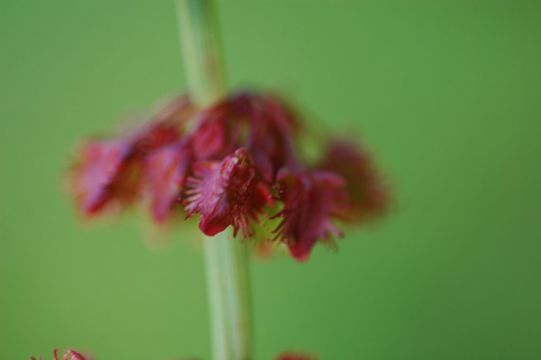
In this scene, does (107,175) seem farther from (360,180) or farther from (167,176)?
(360,180)

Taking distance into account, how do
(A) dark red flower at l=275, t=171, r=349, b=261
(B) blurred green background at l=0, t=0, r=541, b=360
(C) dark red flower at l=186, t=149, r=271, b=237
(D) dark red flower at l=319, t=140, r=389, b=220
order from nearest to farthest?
(C) dark red flower at l=186, t=149, r=271, b=237, (A) dark red flower at l=275, t=171, r=349, b=261, (D) dark red flower at l=319, t=140, r=389, b=220, (B) blurred green background at l=0, t=0, r=541, b=360

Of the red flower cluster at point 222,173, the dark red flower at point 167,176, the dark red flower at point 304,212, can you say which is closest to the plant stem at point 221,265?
the red flower cluster at point 222,173

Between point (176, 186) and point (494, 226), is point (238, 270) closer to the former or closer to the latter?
point (176, 186)

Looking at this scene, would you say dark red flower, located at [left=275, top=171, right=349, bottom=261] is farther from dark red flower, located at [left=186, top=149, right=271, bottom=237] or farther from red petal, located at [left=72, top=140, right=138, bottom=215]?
red petal, located at [left=72, top=140, right=138, bottom=215]

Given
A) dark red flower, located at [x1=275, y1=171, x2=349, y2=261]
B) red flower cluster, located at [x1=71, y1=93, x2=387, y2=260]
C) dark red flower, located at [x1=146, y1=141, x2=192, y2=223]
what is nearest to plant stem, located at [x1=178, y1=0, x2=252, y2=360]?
red flower cluster, located at [x1=71, y1=93, x2=387, y2=260]

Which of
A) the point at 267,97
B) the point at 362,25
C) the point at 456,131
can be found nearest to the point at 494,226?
the point at 456,131

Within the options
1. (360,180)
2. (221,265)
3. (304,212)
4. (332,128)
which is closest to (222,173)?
(304,212)

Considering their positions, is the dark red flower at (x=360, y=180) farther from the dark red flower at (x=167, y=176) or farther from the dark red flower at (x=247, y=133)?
the dark red flower at (x=167, y=176)
